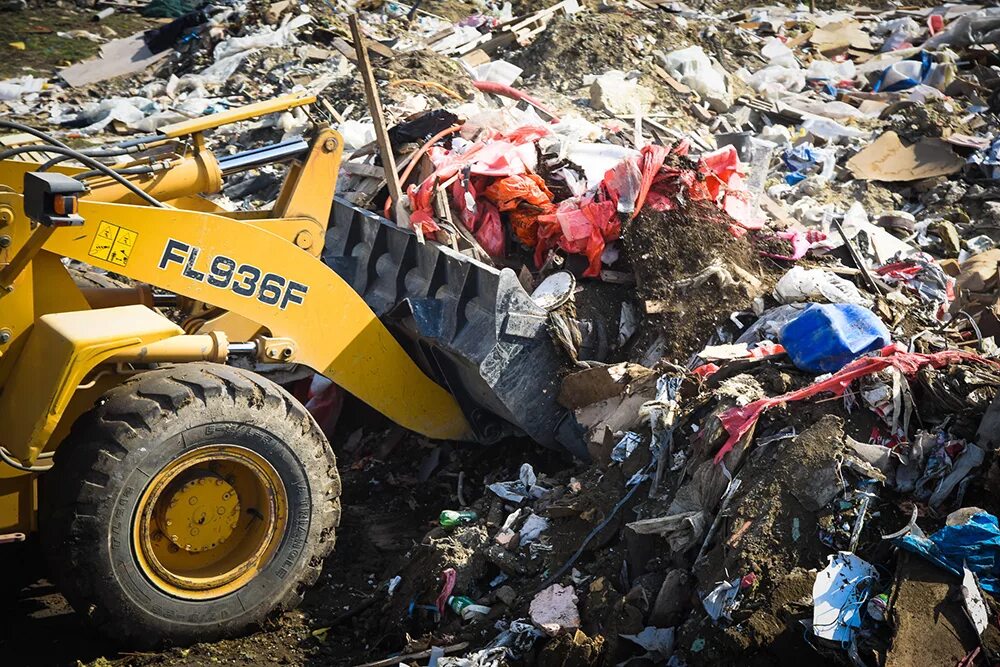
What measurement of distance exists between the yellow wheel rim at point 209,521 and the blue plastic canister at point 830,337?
105 inches

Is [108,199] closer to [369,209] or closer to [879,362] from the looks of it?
[369,209]

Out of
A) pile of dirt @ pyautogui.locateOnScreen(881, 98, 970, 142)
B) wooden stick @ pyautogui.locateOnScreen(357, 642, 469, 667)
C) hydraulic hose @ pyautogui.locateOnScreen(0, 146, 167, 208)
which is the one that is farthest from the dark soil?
wooden stick @ pyautogui.locateOnScreen(357, 642, 469, 667)

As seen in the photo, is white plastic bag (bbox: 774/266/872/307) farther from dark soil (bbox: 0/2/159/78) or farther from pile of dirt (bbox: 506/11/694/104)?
dark soil (bbox: 0/2/159/78)

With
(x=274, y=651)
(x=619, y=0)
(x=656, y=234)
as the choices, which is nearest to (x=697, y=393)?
(x=656, y=234)

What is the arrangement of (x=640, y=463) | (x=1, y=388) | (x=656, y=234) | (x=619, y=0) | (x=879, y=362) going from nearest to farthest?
(x=1, y=388) < (x=879, y=362) < (x=640, y=463) < (x=656, y=234) < (x=619, y=0)

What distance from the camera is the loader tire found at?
4.10 meters

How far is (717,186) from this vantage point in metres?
6.34

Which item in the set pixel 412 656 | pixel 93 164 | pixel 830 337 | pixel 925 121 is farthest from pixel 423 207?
pixel 925 121

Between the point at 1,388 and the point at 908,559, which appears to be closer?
the point at 908,559

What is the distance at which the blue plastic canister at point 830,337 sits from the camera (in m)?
4.73

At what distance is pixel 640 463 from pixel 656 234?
1.76 meters

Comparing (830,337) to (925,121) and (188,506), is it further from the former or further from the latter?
(925,121)

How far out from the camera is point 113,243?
173 inches

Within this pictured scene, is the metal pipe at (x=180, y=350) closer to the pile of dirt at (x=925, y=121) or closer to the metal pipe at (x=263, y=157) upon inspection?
the metal pipe at (x=263, y=157)
